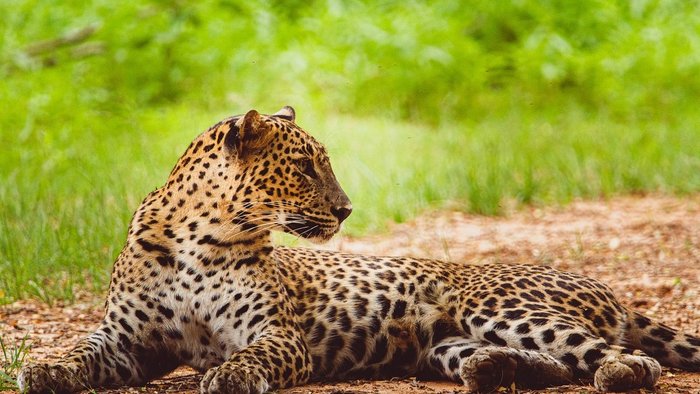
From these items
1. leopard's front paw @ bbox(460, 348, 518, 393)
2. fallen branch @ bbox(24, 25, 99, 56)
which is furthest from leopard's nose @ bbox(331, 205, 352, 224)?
fallen branch @ bbox(24, 25, 99, 56)

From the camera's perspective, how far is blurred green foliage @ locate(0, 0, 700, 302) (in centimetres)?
969

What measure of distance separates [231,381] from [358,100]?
12469 mm

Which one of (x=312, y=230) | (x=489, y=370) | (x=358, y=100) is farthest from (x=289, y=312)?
(x=358, y=100)

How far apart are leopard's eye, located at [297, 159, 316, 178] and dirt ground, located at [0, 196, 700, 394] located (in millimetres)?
1025

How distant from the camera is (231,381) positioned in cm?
432

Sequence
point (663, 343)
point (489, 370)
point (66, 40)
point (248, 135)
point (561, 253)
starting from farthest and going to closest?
point (66, 40) < point (561, 253) < point (663, 343) < point (248, 135) < point (489, 370)

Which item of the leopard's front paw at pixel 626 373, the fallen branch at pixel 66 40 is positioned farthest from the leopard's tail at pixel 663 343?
the fallen branch at pixel 66 40

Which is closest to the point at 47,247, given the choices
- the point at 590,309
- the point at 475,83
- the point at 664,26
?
the point at 590,309

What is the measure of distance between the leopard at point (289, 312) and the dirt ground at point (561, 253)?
0.56 feet

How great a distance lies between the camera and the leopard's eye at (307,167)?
5133 millimetres

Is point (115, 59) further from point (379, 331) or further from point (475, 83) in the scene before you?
point (379, 331)

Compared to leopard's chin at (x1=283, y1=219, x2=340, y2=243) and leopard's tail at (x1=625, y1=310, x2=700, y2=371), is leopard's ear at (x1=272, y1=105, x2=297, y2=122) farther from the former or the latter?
leopard's tail at (x1=625, y1=310, x2=700, y2=371)

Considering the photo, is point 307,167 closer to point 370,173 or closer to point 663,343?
point 663,343

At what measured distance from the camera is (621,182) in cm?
1082
